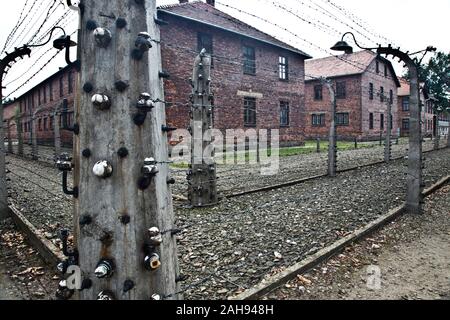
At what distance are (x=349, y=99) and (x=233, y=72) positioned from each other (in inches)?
674

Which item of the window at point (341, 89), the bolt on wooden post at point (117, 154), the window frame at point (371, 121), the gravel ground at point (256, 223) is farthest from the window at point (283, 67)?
the bolt on wooden post at point (117, 154)

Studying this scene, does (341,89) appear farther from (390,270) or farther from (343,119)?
(390,270)

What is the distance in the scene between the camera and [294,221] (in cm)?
568

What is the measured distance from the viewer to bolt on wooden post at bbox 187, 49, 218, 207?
6.44 meters

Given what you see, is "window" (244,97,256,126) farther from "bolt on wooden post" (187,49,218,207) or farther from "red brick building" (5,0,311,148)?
"bolt on wooden post" (187,49,218,207)

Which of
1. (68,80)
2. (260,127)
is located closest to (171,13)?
(260,127)

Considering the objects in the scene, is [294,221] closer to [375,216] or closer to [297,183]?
[375,216]

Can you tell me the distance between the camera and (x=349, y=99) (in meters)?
32.1

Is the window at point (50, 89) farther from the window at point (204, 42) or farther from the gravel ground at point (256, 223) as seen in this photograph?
Result: the gravel ground at point (256, 223)

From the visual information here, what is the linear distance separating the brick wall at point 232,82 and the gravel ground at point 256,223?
290 inches

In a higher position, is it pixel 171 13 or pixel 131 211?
pixel 171 13

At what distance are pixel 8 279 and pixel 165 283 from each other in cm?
276

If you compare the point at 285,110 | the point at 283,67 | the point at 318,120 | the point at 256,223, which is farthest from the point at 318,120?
the point at 256,223

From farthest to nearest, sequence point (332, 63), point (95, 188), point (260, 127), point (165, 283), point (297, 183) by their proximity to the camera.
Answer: point (332, 63)
point (260, 127)
point (297, 183)
point (165, 283)
point (95, 188)
